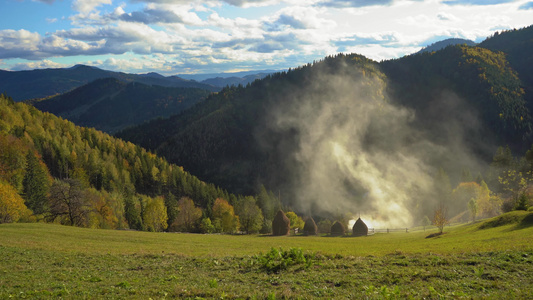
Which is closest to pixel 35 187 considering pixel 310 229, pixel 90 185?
pixel 90 185

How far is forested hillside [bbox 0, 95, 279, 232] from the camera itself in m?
84.1

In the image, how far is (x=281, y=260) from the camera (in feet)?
91.5

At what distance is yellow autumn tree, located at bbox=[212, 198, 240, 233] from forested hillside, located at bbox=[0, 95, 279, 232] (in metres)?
0.38

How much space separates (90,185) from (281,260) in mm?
133927

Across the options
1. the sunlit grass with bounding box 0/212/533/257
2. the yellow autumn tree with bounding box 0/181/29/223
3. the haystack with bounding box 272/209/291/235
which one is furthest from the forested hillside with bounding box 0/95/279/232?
the sunlit grass with bounding box 0/212/533/257

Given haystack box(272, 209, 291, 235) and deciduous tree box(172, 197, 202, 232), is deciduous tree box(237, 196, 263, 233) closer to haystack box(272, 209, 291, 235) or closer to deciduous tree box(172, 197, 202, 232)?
deciduous tree box(172, 197, 202, 232)

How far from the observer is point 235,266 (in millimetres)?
29469

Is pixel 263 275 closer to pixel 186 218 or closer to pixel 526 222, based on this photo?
pixel 526 222

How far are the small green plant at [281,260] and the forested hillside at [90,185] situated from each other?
69911mm

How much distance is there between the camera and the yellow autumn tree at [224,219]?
12082 cm

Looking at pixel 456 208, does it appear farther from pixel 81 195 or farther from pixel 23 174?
pixel 23 174

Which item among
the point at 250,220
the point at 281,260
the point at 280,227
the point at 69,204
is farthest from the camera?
the point at 250,220

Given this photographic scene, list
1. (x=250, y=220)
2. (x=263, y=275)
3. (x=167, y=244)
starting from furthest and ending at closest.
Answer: (x=250, y=220) < (x=167, y=244) < (x=263, y=275)

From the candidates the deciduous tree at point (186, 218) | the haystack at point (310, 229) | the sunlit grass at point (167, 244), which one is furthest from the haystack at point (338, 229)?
the deciduous tree at point (186, 218)
